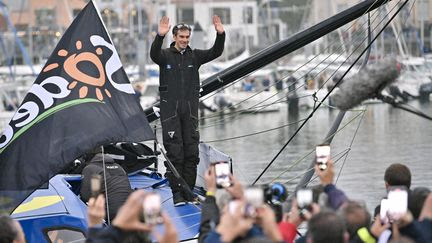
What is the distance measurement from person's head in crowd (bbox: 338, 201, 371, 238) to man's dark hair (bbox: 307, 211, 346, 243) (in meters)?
0.75

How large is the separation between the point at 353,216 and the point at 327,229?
34.3 inches

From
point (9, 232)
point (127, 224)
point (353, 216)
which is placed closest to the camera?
point (127, 224)

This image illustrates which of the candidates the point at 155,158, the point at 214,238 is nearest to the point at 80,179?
the point at 155,158

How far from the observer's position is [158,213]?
6566 millimetres

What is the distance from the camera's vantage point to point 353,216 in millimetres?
7652

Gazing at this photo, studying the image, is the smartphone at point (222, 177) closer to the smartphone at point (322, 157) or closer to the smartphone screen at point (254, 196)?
the smartphone at point (322, 157)

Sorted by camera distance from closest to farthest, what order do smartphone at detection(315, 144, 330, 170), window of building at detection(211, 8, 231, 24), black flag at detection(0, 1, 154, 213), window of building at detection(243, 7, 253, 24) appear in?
smartphone at detection(315, 144, 330, 170), black flag at detection(0, 1, 154, 213), window of building at detection(243, 7, 253, 24), window of building at detection(211, 8, 231, 24)

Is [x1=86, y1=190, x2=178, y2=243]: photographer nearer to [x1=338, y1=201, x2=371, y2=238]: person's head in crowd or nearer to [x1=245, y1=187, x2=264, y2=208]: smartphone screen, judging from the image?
[x1=245, y1=187, x2=264, y2=208]: smartphone screen

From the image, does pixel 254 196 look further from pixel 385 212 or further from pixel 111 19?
Answer: pixel 111 19

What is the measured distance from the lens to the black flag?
10.7m

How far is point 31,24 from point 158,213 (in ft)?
234

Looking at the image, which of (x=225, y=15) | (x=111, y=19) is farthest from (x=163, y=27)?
(x=225, y=15)

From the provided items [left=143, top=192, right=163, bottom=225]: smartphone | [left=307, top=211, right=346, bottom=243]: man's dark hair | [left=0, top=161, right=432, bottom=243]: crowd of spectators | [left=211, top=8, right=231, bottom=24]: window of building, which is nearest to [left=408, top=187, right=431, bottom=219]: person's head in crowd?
[left=0, top=161, right=432, bottom=243]: crowd of spectators

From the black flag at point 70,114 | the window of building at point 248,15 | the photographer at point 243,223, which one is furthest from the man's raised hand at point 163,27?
the window of building at point 248,15
